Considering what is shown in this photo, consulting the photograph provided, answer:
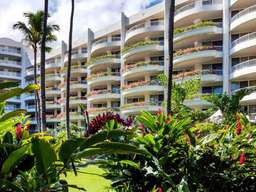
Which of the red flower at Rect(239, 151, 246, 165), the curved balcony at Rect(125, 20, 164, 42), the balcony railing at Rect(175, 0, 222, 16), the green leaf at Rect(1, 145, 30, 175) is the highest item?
the balcony railing at Rect(175, 0, 222, 16)

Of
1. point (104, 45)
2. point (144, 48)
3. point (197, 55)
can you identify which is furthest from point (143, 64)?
point (104, 45)

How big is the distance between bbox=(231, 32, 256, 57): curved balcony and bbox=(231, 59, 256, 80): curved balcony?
1173 mm

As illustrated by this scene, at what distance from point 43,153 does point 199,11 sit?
35.5 metres

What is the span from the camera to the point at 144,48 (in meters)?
41.4

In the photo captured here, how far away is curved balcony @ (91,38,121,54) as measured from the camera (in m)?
48.3

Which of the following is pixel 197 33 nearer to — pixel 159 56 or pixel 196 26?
pixel 196 26

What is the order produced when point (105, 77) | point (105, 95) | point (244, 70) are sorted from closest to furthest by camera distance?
1. point (244, 70)
2. point (105, 95)
3. point (105, 77)

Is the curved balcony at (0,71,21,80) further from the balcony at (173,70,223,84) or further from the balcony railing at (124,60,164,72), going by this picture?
the balcony at (173,70,223,84)

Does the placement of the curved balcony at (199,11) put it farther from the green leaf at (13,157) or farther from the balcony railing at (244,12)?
the green leaf at (13,157)

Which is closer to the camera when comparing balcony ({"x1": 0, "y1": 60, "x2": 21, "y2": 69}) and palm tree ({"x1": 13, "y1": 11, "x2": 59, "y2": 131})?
palm tree ({"x1": 13, "y1": 11, "x2": 59, "y2": 131})

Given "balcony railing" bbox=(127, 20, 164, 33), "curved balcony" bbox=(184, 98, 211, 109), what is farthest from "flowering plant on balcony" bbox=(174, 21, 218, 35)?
"curved balcony" bbox=(184, 98, 211, 109)

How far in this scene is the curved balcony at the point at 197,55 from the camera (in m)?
35.4

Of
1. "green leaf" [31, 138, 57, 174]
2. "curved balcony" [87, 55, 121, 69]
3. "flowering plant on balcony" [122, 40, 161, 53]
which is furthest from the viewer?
"curved balcony" [87, 55, 121, 69]

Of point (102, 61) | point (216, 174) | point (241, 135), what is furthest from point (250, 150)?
point (102, 61)
